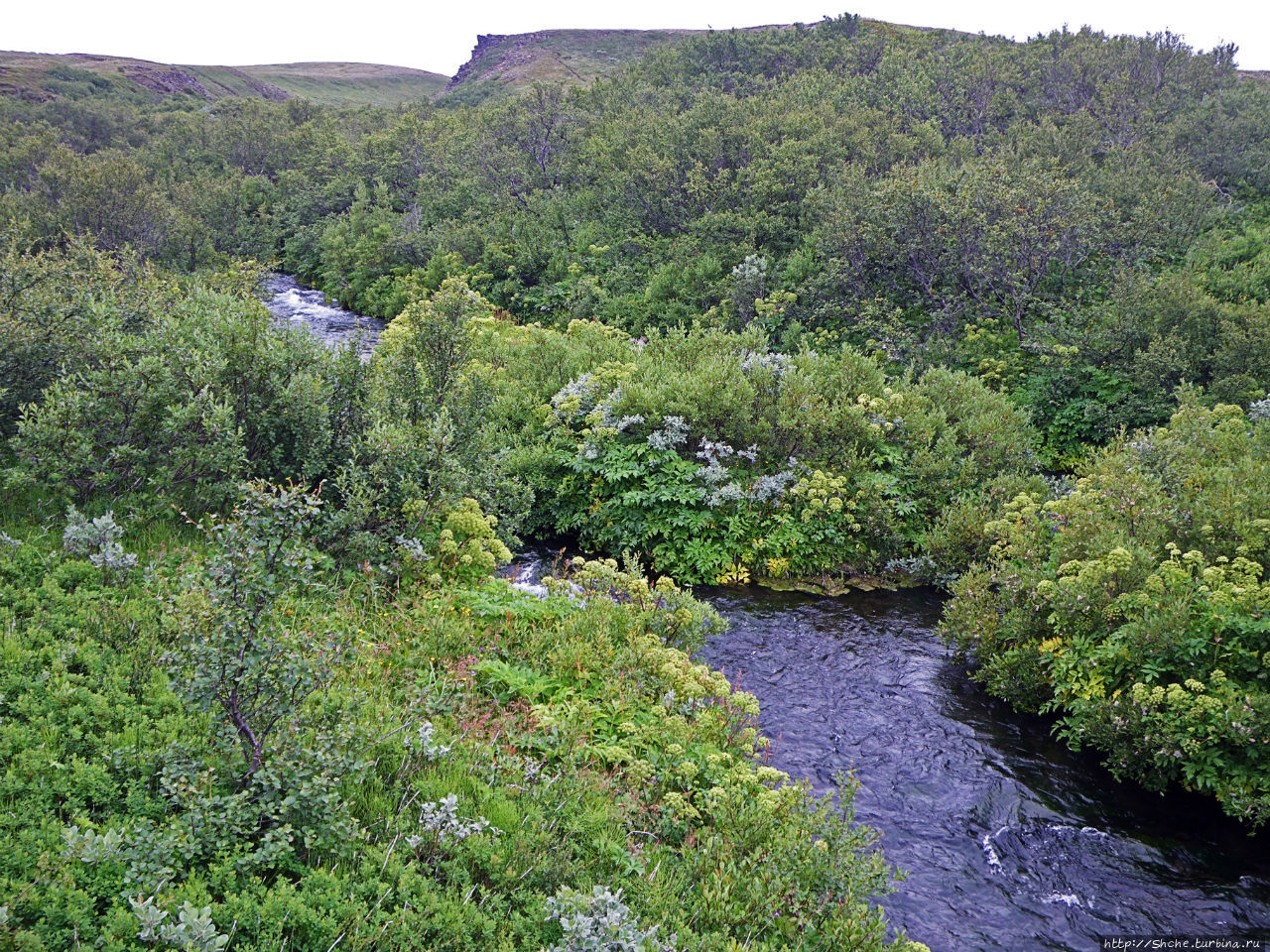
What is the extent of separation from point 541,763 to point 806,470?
10.2 meters

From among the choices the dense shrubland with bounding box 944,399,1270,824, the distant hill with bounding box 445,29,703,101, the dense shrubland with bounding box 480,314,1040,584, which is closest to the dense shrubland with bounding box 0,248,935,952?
the dense shrubland with bounding box 480,314,1040,584

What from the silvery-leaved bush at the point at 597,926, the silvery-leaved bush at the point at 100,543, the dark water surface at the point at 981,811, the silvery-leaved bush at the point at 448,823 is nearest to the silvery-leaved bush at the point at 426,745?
the silvery-leaved bush at the point at 448,823

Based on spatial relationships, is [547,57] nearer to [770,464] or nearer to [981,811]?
[770,464]

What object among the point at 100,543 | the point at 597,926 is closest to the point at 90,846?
the point at 597,926

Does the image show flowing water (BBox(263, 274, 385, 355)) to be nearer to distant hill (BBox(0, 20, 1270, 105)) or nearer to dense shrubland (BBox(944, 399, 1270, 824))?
dense shrubland (BBox(944, 399, 1270, 824))

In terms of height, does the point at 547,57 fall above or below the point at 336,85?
below

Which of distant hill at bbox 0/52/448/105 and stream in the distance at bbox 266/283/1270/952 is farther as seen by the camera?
distant hill at bbox 0/52/448/105

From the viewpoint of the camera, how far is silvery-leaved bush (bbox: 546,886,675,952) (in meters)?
5.40

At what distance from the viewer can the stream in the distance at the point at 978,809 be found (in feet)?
26.2

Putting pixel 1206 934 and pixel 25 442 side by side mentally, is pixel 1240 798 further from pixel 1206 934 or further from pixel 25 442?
pixel 25 442

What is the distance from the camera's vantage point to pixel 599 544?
16.8 metres

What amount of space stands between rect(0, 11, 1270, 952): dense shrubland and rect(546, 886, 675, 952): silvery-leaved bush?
41 millimetres

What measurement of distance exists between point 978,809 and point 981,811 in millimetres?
40

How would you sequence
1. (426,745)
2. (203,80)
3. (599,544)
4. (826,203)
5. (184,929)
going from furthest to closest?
(203,80), (826,203), (599,544), (426,745), (184,929)
